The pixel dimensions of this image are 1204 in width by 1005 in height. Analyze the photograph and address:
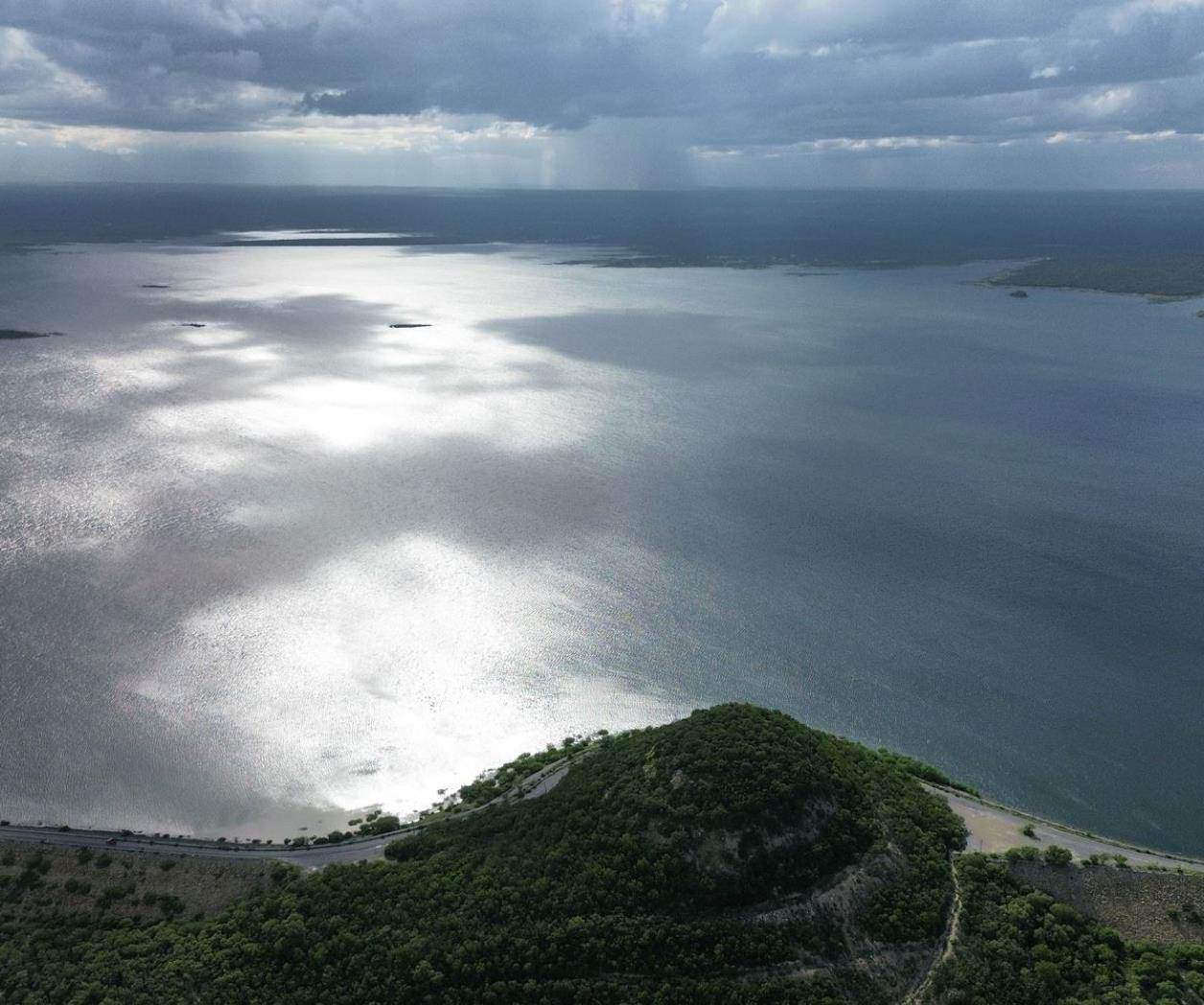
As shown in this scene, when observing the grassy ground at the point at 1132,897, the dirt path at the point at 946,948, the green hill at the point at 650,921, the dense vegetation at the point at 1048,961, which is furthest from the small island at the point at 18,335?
the grassy ground at the point at 1132,897

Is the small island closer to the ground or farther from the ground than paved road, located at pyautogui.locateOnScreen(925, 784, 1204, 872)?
farther from the ground

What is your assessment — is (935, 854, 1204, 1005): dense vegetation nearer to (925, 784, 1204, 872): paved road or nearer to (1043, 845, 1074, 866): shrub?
(1043, 845, 1074, 866): shrub

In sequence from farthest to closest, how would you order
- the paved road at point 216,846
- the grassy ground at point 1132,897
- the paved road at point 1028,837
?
the paved road at point 216,846, the paved road at point 1028,837, the grassy ground at point 1132,897

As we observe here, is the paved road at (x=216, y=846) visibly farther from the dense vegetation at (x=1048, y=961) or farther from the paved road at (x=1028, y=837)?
the paved road at (x=1028, y=837)

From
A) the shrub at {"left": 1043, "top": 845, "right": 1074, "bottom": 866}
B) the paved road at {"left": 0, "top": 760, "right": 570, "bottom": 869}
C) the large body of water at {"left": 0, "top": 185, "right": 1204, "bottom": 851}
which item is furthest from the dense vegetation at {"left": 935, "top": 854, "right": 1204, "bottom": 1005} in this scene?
the paved road at {"left": 0, "top": 760, "right": 570, "bottom": 869}

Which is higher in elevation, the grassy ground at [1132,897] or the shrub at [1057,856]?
the shrub at [1057,856]

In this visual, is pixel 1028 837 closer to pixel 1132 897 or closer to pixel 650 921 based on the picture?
pixel 1132 897
